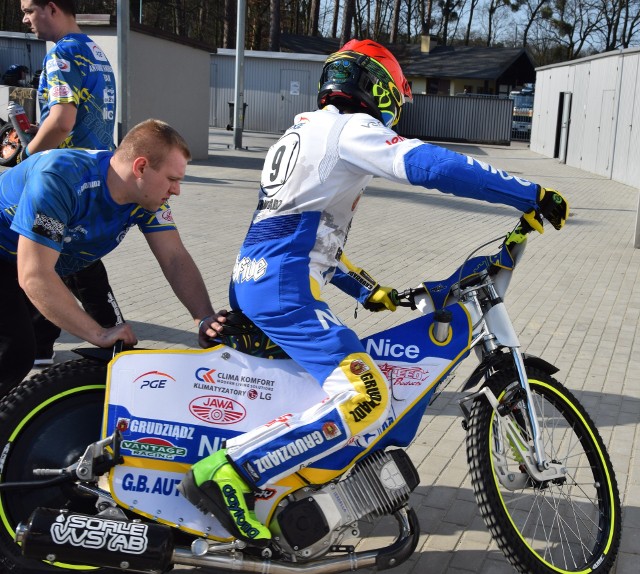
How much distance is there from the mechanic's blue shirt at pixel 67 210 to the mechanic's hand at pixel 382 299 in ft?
2.90

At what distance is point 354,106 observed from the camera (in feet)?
10.0

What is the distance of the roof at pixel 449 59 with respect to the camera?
164ft

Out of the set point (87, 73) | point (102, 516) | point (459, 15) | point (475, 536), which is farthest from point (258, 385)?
point (459, 15)

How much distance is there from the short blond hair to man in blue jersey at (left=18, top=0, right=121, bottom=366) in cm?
138

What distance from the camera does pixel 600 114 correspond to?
2311 centimetres

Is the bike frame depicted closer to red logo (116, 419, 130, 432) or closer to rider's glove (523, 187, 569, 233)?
red logo (116, 419, 130, 432)

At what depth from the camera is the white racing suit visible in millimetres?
2723

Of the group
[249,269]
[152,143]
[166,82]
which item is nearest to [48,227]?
[152,143]

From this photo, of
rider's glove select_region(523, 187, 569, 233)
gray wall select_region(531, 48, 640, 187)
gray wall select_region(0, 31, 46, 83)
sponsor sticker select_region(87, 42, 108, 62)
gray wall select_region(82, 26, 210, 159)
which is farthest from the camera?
gray wall select_region(0, 31, 46, 83)

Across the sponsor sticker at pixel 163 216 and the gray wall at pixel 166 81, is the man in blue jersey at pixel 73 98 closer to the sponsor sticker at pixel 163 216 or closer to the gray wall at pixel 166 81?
the sponsor sticker at pixel 163 216

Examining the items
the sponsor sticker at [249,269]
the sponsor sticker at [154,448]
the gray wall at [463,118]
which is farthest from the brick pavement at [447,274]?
the gray wall at [463,118]

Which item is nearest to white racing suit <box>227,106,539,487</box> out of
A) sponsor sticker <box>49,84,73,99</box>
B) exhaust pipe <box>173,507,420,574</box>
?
exhaust pipe <box>173,507,420,574</box>

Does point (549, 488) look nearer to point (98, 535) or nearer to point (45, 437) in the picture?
point (98, 535)

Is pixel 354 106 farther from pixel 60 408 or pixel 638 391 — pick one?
pixel 638 391
